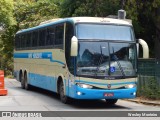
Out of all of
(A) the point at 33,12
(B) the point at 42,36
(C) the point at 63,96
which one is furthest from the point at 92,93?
(A) the point at 33,12

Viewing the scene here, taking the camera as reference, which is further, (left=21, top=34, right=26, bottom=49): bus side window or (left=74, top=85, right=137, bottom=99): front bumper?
(left=21, top=34, right=26, bottom=49): bus side window

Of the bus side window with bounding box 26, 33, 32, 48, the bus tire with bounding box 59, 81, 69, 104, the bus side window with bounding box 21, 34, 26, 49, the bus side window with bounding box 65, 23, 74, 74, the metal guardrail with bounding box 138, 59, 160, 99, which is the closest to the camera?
the bus side window with bounding box 65, 23, 74, 74

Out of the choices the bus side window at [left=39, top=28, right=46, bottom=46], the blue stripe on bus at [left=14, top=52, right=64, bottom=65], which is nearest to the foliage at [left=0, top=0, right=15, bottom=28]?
the blue stripe on bus at [left=14, top=52, right=64, bottom=65]

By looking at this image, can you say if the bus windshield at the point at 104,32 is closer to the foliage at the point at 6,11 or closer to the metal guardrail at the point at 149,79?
the metal guardrail at the point at 149,79

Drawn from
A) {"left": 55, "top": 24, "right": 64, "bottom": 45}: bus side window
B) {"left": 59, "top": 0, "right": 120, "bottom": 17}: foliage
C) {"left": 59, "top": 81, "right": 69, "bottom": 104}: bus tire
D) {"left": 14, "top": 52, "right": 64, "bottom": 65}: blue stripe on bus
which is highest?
{"left": 59, "top": 0, "right": 120, "bottom": 17}: foliage

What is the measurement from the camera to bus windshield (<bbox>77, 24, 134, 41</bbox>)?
1606 centimetres

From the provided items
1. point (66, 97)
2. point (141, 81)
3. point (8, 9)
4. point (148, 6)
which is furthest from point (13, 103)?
point (8, 9)

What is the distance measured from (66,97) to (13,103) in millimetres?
2120

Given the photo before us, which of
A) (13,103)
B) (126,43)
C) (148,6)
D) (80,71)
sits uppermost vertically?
(148,6)

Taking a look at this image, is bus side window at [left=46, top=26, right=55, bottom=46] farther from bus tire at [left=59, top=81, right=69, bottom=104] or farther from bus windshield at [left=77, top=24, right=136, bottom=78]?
bus windshield at [left=77, top=24, right=136, bottom=78]

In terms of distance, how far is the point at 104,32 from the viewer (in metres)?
16.3

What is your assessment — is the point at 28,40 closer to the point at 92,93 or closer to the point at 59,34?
the point at 59,34

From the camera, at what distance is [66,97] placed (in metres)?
17.2

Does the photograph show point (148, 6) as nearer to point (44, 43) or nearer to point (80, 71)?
point (44, 43)
